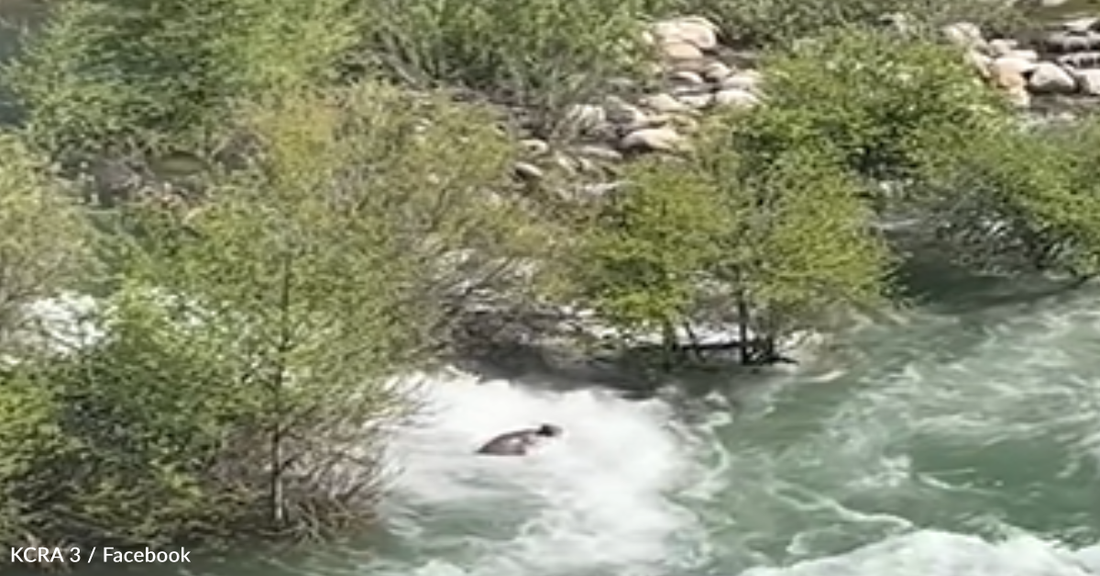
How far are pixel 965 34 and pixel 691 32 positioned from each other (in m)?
4.33

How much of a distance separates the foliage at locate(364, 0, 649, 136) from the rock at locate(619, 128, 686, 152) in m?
1.19

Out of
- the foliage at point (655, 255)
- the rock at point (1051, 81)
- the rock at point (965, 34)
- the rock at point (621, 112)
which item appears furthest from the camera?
the rock at point (965, 34)

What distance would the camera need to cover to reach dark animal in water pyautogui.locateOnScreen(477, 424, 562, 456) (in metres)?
22.3

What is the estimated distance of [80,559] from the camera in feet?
63.7

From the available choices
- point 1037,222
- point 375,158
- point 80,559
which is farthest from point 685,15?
point 80,559

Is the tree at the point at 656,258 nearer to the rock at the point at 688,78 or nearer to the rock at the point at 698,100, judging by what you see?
the rock at the point at 698,100

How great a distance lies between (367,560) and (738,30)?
63.0 feet

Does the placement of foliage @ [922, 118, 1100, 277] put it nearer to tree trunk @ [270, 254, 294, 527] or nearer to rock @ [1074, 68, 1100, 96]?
rock @ [1074, 68, 1100, 96]

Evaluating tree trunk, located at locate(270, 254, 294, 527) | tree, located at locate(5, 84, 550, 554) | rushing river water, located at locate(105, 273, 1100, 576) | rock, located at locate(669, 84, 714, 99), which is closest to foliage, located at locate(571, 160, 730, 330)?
rushing river water, located at locate(105, 273, 1100, 576)

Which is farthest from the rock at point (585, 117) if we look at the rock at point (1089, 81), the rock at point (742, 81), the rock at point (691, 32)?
the rock at point (1089, 81)

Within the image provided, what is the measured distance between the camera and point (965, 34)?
36.6 meters

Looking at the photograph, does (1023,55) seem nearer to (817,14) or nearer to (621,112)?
(817,14)

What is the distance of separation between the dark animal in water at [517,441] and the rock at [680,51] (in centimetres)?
1390

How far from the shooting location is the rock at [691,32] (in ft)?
120
